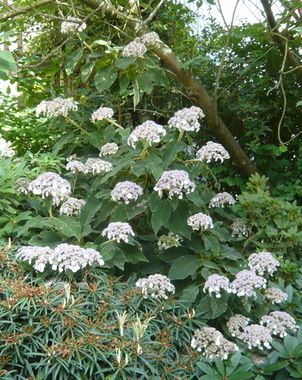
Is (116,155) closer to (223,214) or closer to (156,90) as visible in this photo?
(223,214)

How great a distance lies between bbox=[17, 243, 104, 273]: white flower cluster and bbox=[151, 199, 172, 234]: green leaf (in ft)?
1.19

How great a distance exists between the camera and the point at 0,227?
2641 mm

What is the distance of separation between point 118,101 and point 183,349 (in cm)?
261

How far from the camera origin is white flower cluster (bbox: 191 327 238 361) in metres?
2.02

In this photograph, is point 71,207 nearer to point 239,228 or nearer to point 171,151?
point 171,151

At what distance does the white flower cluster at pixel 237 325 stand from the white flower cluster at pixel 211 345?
0.43ft

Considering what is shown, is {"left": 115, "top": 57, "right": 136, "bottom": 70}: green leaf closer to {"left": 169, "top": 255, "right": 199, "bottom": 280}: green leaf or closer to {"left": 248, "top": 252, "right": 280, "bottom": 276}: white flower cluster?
{"left": 169, "top": 255, "right": 199, "bottom": 280}: green leaf

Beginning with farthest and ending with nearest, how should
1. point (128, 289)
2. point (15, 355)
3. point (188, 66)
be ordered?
point (188, 66) → point (128, 289) → point (15, 355)

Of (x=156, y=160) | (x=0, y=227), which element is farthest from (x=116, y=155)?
(x=0, y=227)

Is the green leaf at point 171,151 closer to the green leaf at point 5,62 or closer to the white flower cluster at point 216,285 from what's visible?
the white flower cluster at point 216,285

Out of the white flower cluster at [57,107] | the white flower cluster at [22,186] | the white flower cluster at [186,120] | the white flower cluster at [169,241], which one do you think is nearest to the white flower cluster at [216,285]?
the white flower cluster at [169,241]

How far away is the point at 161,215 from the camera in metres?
2.42

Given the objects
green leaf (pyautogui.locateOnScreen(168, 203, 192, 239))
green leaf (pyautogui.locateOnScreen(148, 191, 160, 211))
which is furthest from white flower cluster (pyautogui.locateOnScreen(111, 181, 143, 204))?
green leaf (pyautogui.locateOnScreen(168, 203, 192, 239))

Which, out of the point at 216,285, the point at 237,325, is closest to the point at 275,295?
the point at 237,325
